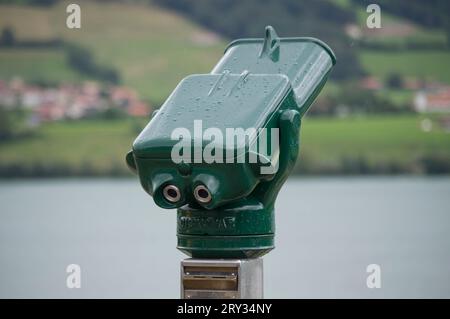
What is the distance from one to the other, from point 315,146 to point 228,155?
59222mm

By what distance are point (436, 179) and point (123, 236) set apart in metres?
25.4

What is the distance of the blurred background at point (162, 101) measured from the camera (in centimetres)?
3228

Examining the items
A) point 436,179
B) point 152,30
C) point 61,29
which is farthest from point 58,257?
point 152,30

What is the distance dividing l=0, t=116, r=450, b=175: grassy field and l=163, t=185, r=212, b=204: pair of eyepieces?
57.9m

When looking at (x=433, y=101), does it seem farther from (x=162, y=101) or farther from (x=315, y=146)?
(x=162, y=101)

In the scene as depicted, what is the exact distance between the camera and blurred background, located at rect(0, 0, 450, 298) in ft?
106

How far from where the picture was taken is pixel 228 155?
498 centimetres

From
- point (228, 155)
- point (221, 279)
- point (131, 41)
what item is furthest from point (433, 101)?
point (228, 155)

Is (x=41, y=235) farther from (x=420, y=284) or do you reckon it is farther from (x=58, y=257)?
(x=420, y=284)

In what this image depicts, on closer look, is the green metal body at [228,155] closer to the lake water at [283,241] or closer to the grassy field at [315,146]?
the lake water at [283,241]

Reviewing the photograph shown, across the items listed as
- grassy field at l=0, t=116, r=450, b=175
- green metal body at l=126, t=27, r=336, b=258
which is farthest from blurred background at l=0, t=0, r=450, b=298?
green metal body at l=126, t=27, r=336, b=258

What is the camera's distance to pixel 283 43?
5793mm

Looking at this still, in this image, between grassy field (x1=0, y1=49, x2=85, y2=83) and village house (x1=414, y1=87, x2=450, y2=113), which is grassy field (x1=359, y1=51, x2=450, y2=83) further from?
grassy field (x1=0, y1=49, x2=85, y2=83)

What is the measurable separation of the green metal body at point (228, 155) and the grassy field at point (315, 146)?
5761cm
